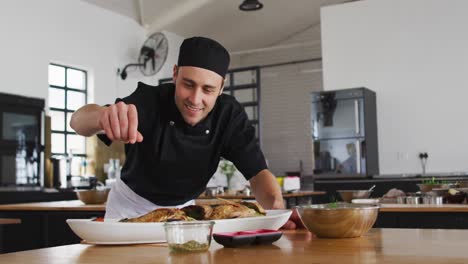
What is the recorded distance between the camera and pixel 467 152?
7.23 metres

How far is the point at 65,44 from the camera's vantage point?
27.7ft

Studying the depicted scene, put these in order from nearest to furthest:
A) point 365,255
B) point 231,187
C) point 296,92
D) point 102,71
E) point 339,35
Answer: point 365,255
point 231,187
point 339,35
point 102,71
point 296,92

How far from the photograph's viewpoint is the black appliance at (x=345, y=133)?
7320 mm

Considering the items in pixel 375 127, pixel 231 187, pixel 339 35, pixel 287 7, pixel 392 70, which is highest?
pixel 287 7

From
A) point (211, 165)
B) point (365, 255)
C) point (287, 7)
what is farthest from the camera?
point (287, 7)

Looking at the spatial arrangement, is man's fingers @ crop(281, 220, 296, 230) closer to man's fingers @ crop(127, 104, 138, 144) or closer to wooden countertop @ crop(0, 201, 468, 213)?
man's fingers @ crop(127, 104, 138, 144)

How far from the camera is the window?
8.38m

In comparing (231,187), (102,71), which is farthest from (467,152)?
(102,71)

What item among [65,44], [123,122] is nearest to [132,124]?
[123,122]

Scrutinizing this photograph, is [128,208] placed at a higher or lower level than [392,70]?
lower

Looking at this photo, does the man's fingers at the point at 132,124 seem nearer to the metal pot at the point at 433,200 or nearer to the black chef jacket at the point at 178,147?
the black chef jacket at the point at 178,147

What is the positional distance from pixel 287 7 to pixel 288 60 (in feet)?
6.54

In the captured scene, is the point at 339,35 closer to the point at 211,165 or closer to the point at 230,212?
the point at 211,165

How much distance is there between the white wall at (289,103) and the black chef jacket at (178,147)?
957 centimetres
